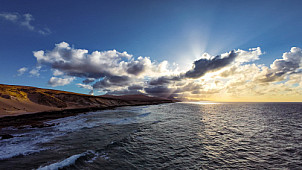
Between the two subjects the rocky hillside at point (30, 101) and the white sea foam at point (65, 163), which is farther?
the rocky hillside at point (30, 101)

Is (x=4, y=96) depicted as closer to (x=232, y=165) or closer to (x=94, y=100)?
(x=94, y=100)

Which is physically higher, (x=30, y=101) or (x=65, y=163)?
(x=30, y=101)

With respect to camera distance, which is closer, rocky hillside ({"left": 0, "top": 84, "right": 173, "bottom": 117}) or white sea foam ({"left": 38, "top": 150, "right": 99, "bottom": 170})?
white sea foam ({"left": 38, "top": 150, "right": 99, "bottom": 170})

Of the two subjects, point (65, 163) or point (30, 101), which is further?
point (30, 101)

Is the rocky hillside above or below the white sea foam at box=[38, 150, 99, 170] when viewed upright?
above

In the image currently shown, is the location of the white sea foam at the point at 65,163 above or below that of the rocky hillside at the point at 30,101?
below

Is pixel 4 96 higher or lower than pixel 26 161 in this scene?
higher

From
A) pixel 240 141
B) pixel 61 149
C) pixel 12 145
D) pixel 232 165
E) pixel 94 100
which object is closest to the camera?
pixel 232 165

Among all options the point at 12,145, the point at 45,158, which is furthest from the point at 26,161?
the point at 12,145

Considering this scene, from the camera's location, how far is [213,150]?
12836mm

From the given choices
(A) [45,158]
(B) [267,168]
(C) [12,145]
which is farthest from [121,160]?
(C) [12,145]

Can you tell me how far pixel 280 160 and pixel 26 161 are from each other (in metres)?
21.9

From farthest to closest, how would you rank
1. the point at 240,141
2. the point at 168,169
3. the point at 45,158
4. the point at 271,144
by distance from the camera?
the point at 240,141 < the point at 271,144 < the point at 45,158 < the point at 168,169

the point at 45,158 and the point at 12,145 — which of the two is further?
the point at 12,145
